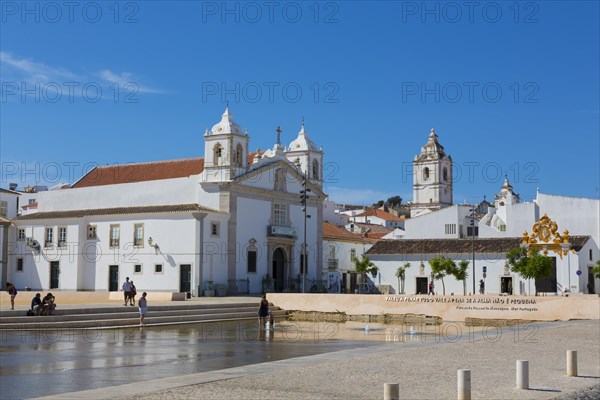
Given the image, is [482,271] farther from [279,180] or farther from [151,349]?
[151,349]

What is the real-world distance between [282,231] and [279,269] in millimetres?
2683

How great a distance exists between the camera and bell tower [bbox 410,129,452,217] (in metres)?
111

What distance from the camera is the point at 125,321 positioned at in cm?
2800

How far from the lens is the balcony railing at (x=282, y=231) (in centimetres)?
5178

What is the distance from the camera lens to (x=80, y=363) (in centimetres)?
1570

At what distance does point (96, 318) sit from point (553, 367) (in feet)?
58.8

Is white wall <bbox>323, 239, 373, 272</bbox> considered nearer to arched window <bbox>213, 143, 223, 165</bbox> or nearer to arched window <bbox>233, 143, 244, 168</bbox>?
arched window <bbox>233, 143, 244, 168</bbox>

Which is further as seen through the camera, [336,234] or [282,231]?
[336,234]

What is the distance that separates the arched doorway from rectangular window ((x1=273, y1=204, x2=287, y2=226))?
5.98 ft

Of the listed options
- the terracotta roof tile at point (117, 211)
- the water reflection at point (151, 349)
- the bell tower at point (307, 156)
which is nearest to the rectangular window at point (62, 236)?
the terracotta roof tile at point (117, 211)

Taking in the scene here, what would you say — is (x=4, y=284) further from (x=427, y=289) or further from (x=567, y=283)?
(x=567, y=283)

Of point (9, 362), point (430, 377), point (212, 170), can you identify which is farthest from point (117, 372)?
point (212, 170)

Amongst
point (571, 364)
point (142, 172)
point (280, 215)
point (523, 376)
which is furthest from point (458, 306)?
point (142, 172)

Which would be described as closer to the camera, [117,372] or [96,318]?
[117,372]
